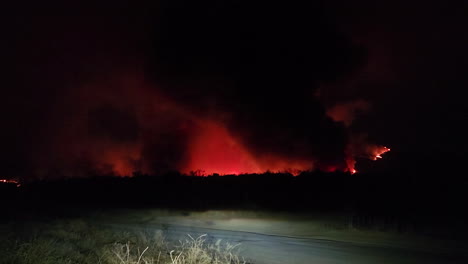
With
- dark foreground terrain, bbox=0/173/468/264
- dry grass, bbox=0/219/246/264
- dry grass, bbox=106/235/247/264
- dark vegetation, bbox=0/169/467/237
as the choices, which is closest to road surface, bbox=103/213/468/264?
dark foreground terrain, bbox=0/173/468/264

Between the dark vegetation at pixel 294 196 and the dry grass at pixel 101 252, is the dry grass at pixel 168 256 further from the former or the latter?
the dark vegetation at pixel 294 196

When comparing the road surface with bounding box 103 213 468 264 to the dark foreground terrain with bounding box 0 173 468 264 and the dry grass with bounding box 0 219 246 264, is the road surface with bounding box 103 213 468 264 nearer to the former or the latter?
the dark foreground terrain with bounding box 0 173 468 264

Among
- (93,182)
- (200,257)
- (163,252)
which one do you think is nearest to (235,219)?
(163,252)

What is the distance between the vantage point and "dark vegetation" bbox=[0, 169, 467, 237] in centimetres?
2094

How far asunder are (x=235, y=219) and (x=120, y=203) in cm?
1753

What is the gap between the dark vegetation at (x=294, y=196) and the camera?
20.9 meters

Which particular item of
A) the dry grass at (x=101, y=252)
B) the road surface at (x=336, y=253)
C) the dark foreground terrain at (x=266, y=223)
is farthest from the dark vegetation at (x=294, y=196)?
the dry grass at (x=101, y=252)

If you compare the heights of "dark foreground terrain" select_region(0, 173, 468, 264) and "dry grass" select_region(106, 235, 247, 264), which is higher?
"dark foreground terrain" select_region(0, 173, 468, 264)

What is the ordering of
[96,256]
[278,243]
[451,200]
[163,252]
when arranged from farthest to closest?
[451,200] < [278,243] < [163,252] < [96,256]

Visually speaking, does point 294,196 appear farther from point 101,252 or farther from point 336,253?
point 101,252

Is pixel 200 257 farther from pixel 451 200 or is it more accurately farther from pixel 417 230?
pixel 451 200

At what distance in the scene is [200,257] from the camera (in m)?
9.09

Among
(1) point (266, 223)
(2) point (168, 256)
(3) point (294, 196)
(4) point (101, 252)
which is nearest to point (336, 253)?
(2) point (168, 256)

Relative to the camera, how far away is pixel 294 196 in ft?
110
